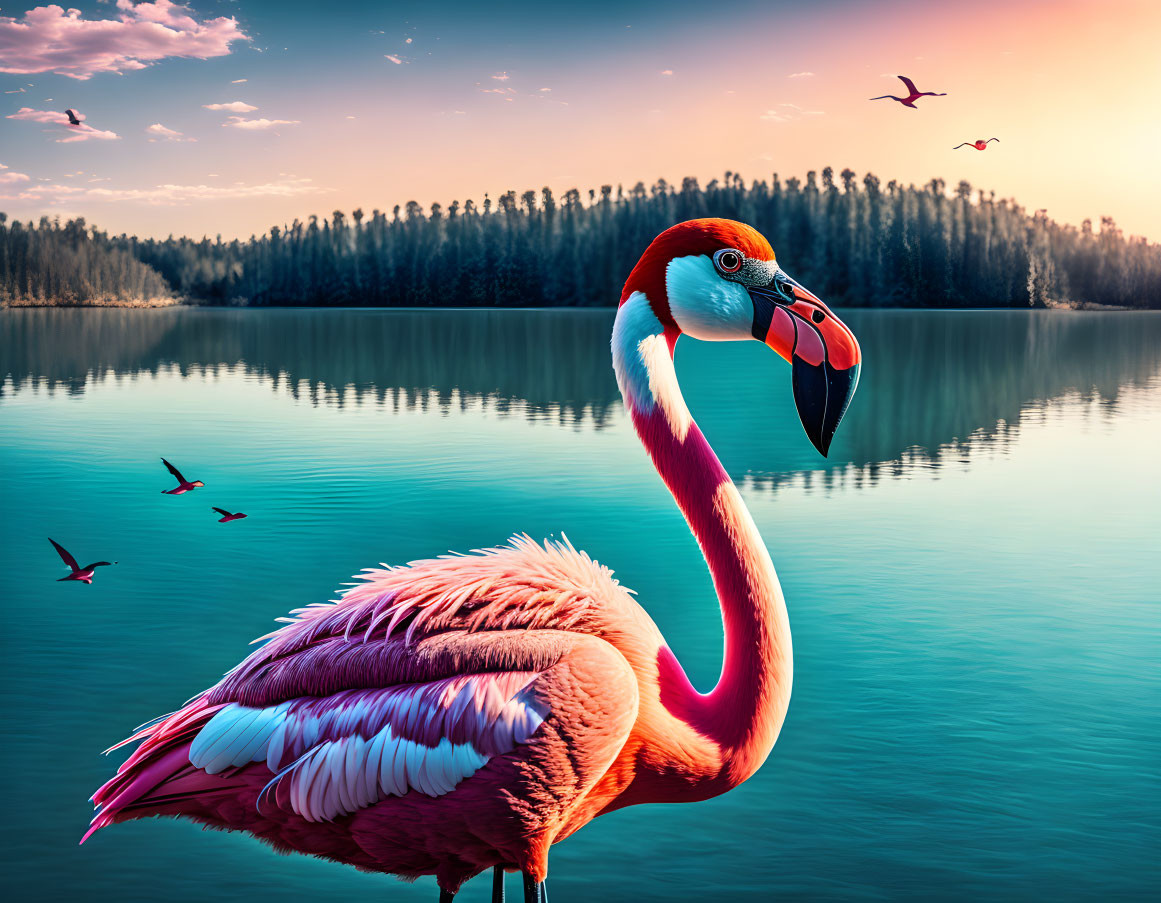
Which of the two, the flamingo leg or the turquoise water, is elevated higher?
the flamingo leg

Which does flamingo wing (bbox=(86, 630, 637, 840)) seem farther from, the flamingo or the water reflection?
the water reflection

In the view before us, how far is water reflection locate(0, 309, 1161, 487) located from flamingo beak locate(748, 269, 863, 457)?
12059mm

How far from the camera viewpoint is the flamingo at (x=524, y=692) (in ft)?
11.6

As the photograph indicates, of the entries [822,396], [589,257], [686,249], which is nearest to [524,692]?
[822,396]

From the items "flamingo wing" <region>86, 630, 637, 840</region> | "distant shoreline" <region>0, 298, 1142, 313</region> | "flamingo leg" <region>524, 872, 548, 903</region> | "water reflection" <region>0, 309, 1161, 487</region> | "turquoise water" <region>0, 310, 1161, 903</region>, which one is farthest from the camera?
"distant shoreline" <region>0, 298, 1142, 313</region>

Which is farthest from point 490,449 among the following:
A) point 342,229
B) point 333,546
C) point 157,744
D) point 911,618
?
point 342,229

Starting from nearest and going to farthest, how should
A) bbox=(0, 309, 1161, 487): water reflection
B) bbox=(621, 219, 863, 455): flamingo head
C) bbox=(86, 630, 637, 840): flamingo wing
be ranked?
bbox=(86, 630, 637, 840): flamingo wing, bbox=(621, 219, 863, 455): flamingo head, bbox=(0, 309, 1161, 487): water reflection

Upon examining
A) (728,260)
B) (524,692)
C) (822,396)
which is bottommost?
(524,692)

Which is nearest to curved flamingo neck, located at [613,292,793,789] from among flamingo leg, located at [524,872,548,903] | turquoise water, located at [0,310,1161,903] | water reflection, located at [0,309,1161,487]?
flamingo leg, located at [524,872,548,903]

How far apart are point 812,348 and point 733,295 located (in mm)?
382

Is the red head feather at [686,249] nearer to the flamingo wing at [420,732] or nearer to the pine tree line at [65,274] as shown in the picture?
the flamingo wing at [420,732]

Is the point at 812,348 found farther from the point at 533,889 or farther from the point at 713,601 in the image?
the point at 713,601

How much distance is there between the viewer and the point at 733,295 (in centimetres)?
381

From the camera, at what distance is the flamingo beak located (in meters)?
3.54
